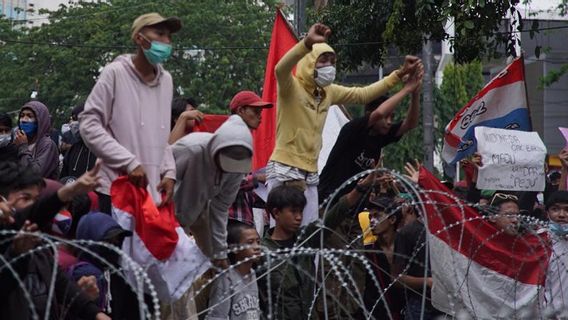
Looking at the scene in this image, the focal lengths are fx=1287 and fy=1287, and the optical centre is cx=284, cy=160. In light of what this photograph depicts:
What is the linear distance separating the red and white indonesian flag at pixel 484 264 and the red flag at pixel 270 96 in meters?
1.91

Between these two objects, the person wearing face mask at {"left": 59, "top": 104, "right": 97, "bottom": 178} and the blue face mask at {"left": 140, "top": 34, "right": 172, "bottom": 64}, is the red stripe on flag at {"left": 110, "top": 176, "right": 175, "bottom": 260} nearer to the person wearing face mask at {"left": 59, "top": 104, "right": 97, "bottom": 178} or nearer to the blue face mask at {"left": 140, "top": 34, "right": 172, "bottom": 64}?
the blue face mask at {"left": 140, "top": 34, "right": 172, "bottom": 64}

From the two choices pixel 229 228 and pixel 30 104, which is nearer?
pixel 229 228

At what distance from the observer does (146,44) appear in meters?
6.71

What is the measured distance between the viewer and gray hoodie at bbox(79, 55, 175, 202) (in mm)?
6566

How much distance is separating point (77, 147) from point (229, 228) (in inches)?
82.5

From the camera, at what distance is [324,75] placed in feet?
26.7

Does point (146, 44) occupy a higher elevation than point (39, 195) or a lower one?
higher

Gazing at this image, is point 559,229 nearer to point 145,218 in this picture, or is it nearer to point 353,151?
point 353,151

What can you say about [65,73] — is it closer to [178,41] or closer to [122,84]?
[178,41]

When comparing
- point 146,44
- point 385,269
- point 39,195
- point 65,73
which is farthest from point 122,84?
point 65,73

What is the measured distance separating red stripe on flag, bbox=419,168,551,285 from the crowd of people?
3.9 inches

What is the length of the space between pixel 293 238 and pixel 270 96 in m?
3.61

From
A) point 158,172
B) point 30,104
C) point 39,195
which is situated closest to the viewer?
point 39,195

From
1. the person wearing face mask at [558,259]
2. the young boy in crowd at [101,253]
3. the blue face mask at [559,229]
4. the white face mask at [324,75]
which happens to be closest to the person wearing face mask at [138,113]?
the young boy in crowd at [101,253]
